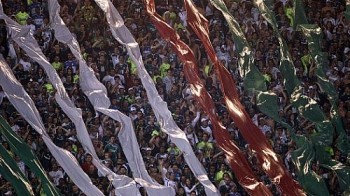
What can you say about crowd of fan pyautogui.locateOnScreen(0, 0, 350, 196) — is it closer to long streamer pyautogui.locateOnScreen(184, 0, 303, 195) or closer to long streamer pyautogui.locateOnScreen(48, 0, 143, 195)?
long streamer pyautogui.locateOnScreen(48, 0, 143, 195)

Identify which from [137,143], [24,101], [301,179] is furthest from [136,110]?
[301,179]

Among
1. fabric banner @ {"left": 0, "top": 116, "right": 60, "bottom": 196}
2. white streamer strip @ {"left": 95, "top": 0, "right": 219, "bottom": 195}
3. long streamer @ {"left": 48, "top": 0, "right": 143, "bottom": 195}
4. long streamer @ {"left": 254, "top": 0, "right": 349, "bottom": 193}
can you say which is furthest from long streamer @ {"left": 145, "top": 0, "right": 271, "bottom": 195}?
fabric banner @ {"left": 0, "top": 116, "right": 60, "bottom": 196}

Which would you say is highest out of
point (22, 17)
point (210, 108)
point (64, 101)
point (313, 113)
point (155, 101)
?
point (22, 17)

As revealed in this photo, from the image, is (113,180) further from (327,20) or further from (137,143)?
(327,20)

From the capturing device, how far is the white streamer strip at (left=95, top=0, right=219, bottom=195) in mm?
12609

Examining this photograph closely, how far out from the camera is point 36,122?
41.7 ft

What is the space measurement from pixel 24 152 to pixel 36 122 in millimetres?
514

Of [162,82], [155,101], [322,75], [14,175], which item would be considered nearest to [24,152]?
[14,175]

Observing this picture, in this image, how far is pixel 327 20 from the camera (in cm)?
1425

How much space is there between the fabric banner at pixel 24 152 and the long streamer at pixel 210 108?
231 cm

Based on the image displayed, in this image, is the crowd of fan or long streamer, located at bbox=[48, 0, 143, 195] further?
the crowd of fan

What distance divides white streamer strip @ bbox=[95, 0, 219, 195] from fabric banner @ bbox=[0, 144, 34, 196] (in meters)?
1.97

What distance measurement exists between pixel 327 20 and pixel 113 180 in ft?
13.8

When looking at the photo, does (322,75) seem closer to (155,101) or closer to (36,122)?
(155,101)
